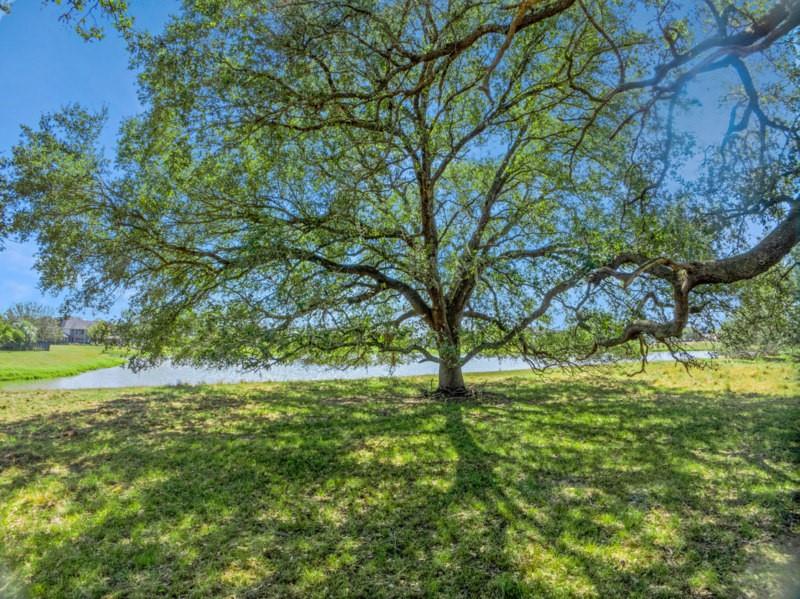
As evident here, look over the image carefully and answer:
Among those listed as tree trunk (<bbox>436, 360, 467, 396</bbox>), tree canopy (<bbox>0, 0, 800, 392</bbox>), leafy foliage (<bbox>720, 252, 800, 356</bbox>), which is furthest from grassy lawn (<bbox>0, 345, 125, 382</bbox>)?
leafy foliage (<bbox>720, 252, 800, 356</bbox>)

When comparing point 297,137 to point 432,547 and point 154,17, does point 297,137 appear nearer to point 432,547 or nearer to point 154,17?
point 154,17

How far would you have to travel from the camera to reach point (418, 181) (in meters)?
8.42

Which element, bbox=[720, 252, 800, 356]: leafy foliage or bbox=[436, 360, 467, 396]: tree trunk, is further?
bbox=[436, 360, 467, 396]: tree trunk

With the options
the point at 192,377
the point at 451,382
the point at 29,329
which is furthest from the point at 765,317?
the point at 29,329

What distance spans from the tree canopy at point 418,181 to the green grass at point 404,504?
1.51m

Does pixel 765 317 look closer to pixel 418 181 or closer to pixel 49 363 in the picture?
pixel 418 181

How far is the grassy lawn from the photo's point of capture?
18523mm

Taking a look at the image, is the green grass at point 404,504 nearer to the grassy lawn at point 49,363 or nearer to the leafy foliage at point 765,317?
the leafy foliage at point 765,317

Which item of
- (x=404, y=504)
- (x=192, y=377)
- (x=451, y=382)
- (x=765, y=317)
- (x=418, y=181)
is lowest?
(x=404, y=504)

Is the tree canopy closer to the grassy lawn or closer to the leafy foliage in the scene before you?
the leafy foliage

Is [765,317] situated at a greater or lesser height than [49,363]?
greater

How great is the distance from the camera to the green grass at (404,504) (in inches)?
114

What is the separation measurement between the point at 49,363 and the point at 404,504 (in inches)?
992

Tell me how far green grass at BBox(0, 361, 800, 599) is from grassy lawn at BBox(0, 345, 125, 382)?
41.6 ft
